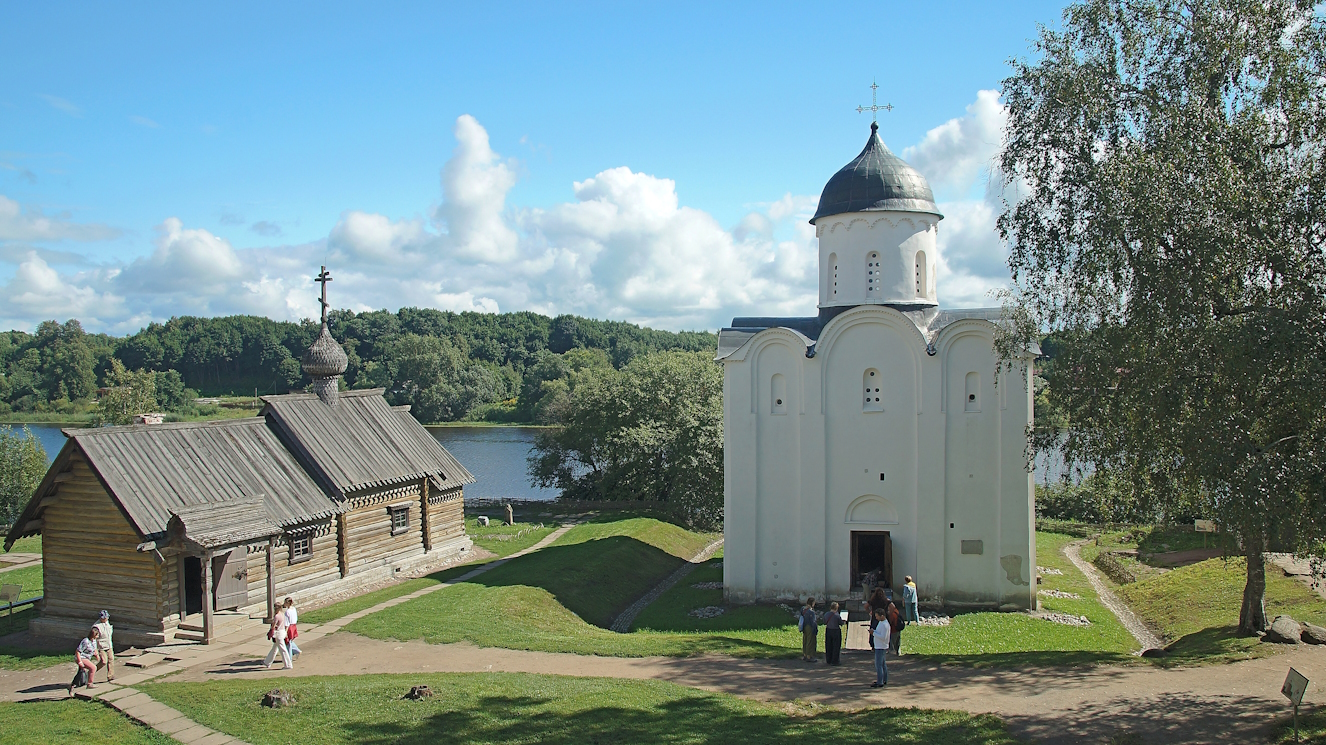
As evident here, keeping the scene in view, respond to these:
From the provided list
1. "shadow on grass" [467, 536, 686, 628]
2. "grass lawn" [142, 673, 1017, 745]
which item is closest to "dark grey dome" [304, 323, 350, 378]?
Result: "shadow on grass" [467, 536, 686, 628]

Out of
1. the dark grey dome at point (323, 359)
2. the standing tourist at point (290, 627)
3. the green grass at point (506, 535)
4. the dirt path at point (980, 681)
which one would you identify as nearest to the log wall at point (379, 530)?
the green grass at point (506, 535)

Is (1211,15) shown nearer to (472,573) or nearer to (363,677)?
(363,677)

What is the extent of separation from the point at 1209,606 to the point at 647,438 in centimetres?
2106

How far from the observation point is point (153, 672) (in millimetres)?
14414

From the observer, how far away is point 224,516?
17172 millimetres

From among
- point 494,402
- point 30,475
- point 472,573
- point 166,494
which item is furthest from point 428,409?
point 166,494

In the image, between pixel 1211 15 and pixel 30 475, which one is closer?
pixel 1211 15

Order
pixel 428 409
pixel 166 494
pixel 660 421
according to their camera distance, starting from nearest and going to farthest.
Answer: pixel 166 494 < pixel 660 421 < pixel 428 409

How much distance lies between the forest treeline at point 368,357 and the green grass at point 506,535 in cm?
1941

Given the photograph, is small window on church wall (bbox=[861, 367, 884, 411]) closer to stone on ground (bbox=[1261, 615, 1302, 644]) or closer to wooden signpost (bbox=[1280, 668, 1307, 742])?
stone on ground (bbox=[1261, 615, 1302, 644])

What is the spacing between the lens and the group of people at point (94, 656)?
13336 millimetres

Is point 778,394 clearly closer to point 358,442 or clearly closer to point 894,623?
point 894,623

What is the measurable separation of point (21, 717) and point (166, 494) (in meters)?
5.65

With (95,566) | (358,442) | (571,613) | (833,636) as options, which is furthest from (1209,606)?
(95,566)
